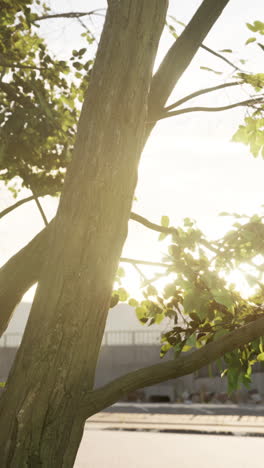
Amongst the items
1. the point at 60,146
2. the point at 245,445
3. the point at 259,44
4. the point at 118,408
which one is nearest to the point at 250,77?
the point at 259,44

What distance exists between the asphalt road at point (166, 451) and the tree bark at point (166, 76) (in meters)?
9.44

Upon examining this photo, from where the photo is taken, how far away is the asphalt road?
13.2 meters

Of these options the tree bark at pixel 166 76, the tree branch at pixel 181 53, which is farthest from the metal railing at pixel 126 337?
the tree branch at pixel 181 53

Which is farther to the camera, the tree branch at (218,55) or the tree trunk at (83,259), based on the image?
the tree branch at (218,55)

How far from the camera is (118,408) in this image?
26.1 m

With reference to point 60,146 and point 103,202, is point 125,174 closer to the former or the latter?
point 103,202

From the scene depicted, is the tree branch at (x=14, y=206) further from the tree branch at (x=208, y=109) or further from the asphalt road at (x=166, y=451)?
the asphalt road at (x=166, y=451)

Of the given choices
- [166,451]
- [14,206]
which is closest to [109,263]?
[14,206]

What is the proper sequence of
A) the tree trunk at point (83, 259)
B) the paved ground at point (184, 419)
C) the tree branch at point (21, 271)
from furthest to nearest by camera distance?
the paved ground at point (184, 419), the tree branch at point (21, 271), the tree trunk at point (83, 259)

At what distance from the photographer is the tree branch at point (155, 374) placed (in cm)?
313

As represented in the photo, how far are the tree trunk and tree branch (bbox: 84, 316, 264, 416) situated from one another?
0.08 meters

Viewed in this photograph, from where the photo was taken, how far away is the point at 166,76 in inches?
168

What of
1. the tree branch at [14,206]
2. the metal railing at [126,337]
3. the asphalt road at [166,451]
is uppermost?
the metal railing at [126,337]

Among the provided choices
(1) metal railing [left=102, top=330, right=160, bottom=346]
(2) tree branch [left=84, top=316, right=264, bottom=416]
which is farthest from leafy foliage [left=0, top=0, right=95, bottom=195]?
(1) metal railing [left=102, top=330, right=160, bottom=346]
